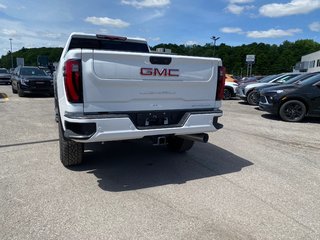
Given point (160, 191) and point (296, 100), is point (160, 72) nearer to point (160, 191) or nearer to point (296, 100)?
point (160, 191)

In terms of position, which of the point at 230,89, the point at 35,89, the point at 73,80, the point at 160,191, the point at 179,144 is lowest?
the point at 160,191

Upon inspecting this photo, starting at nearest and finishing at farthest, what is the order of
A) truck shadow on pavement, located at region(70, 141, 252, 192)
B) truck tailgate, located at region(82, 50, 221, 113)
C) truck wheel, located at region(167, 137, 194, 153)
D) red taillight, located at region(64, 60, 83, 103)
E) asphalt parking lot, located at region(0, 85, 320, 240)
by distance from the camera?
1. asphalt parking lot, located at region(0, 85, 320, 240)
2. red taillight, located at region(64, 60, 83, 103)
3. truck tailgate, located at region(82, 50, 221, 113)
4. truck shadow on pavement, located at region(70, 141, 252, 192)
5. truck wheel, located at region(167, 137, 194, 153)

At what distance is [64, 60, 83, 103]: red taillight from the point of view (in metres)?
3.33

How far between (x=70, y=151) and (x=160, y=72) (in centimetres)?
183

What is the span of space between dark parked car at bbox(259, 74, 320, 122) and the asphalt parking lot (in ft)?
10.5

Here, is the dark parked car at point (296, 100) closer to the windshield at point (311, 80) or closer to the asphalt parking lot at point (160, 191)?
the windshield at point (311, 80)

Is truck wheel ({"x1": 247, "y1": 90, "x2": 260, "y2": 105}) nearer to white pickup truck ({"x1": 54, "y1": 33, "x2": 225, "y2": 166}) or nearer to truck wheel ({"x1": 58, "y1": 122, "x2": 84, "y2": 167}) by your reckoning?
white pickup truck ({"x1": 54, "y1": 33, "x2": 225, "y2": 166})

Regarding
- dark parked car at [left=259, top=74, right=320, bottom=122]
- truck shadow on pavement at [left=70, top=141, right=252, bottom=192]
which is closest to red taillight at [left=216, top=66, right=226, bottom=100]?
truck shadow on pavement at [left=70, top=141, right=252, bottom=192]

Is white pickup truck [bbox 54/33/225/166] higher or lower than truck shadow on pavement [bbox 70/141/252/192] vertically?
higher

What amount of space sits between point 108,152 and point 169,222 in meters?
2.71

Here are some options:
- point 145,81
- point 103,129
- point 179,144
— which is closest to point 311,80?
point 179,144

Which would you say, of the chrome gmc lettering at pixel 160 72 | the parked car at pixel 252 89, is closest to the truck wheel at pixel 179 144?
the chrome gmc lettering at pixel 160 72

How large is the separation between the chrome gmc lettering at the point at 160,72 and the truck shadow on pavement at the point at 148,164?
152 centimetres

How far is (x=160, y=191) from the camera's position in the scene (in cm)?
Answer: 380
